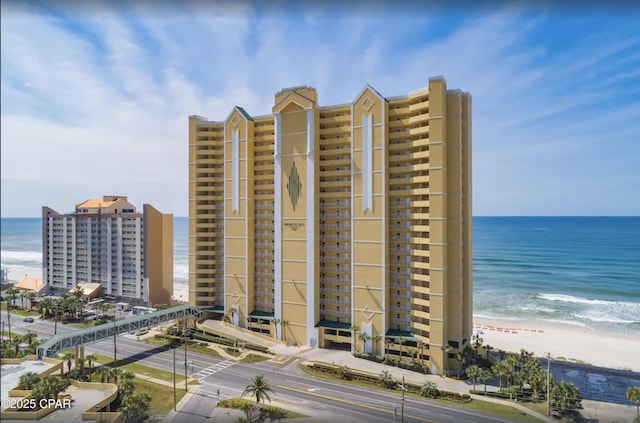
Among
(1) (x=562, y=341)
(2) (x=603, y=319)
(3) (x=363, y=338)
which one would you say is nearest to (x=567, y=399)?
(3) (x=363, y=338)

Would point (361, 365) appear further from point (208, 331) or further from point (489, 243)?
point (489, 243)

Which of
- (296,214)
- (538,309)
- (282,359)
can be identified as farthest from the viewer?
(538,309)

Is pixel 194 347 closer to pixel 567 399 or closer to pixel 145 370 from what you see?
pixel 145 370

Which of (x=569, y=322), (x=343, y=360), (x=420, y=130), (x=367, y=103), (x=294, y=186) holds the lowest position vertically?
(x=569, y=322)

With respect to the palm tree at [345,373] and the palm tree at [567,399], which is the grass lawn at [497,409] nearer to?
the palm tree at [567,399]

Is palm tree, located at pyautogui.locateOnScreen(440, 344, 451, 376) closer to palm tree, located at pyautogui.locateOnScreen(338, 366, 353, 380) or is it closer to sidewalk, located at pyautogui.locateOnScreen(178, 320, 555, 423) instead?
sidewalk, located at pyautogui.locateOnScreen(178, 320, 555, 423)

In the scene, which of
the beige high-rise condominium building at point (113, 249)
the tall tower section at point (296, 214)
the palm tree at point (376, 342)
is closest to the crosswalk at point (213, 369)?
the tall tower section at point (296, 214)

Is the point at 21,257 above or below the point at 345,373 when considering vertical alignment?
above
